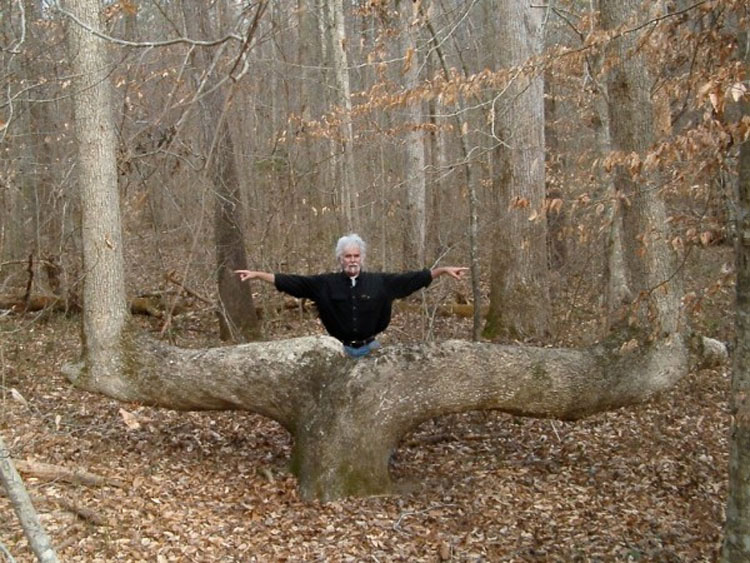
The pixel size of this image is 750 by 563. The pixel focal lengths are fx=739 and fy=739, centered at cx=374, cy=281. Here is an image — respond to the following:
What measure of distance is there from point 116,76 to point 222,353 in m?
5.09

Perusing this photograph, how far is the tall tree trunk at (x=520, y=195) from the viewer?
31.8 ft

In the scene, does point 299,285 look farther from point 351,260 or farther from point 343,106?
point 343,106

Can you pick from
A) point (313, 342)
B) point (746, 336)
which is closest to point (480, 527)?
point (313, 342)

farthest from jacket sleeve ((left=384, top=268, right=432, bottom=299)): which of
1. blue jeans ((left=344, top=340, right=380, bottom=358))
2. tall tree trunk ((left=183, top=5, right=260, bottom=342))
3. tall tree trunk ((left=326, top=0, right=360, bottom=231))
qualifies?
tall tree trunk ((left=183, top=5, right=260, bottom=342))

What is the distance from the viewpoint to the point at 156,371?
22.7 feet

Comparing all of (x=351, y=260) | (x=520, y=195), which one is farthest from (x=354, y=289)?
(x=520, y=195)

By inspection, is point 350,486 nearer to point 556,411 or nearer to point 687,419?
point 556,411

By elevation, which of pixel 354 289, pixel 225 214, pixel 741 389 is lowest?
pixel 741 389

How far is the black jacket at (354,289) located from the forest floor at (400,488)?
5.31ft

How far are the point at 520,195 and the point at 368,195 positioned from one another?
13.5 feet

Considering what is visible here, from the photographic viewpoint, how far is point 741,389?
14.2 feet

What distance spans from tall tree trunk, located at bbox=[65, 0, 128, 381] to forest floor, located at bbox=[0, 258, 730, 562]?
2.65 ft

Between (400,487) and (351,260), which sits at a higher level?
(351,260)

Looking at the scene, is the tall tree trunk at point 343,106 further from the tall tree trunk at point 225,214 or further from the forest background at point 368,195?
the tall tree trunk at point 225,214
